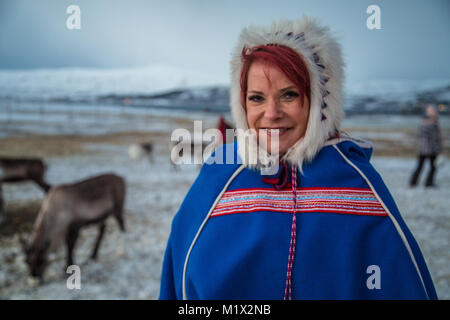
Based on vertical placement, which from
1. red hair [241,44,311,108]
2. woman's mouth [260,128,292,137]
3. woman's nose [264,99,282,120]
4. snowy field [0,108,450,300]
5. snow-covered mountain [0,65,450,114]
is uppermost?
snow-covered mountain [0,65,450,114]

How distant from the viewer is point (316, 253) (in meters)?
1.03

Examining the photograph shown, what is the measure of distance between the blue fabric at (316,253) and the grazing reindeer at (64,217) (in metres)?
2.60

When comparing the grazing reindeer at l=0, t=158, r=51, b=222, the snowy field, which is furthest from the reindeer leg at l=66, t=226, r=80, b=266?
the grazing reindeer at l=0, t=158, r=51, b=222

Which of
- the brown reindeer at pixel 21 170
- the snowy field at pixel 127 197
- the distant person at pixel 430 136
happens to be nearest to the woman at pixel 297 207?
the snowy field at pixel 127 197

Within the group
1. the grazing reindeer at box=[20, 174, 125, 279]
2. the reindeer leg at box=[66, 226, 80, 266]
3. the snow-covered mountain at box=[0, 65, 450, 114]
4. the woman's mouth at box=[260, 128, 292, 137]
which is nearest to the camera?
Result: the woman's mouth at box=[260, 128, 292, 137]

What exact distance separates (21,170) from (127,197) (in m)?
1.90

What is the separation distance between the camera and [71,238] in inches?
128

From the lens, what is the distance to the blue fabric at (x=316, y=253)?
1018 millimetres

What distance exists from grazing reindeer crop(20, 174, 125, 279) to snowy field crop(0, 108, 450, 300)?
290 millimetres

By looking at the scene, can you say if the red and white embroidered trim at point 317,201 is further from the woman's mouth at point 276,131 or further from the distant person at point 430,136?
the distant person at point 430,136

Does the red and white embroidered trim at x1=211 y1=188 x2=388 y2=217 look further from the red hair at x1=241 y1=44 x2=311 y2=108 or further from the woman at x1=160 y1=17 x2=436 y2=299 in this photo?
the red hair at x1=241 y1=44 x2=311 y2=108

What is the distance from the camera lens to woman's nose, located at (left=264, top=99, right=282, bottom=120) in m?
1.09

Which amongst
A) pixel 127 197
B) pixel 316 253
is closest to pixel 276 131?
pixel 316 253
